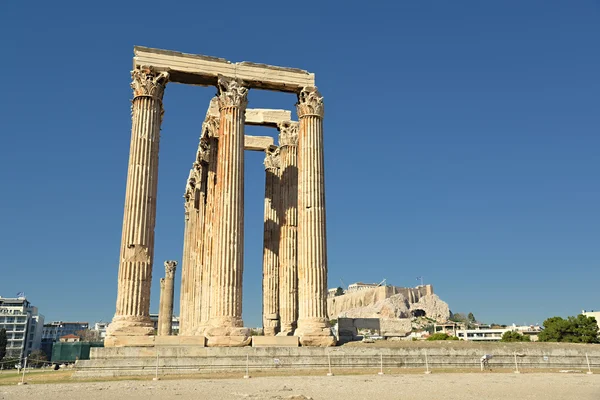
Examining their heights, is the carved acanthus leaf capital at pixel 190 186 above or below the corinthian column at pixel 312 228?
above

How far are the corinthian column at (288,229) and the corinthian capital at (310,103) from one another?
17.6 feet

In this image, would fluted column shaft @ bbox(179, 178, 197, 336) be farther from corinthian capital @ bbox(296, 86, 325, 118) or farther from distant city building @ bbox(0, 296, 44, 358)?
distant city building @ bbox(0, 296, 44, 358)

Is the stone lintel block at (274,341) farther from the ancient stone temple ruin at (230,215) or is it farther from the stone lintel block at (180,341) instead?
the stone lintel block at (180,341)

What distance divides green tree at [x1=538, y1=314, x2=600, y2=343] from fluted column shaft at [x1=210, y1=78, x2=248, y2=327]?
206 feet

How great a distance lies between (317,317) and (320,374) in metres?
5.50

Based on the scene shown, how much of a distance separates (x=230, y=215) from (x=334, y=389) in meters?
A: 12.8

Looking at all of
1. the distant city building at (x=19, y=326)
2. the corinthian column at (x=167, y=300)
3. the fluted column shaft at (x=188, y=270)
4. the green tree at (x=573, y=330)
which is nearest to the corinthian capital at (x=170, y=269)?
the corinthian column at (x=167, y=300)

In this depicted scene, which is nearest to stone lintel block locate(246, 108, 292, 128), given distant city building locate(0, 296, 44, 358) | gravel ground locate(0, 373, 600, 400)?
gravel ground locate(0, 373, 600, 400)

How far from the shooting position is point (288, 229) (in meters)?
34.8

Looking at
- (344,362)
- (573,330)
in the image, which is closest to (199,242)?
(344,362)

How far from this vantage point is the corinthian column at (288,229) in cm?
3356

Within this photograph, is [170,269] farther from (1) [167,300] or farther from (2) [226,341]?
(2) [226,341]

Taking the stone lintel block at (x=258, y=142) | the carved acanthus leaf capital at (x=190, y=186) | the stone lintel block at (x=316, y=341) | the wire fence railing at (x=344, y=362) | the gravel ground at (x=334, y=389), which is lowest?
the gravel ground at (x=334, y=389)

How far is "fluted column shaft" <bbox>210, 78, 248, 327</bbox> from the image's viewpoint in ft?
85.5
